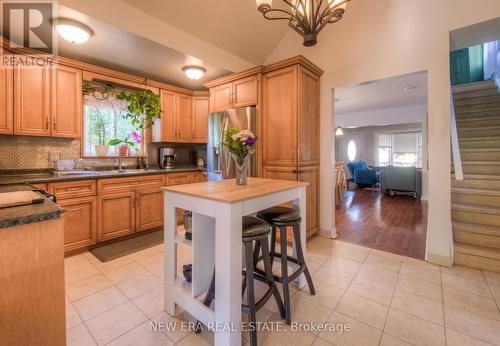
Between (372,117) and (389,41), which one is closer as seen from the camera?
(389,41)

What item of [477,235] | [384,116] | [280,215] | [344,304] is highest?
[384,116]

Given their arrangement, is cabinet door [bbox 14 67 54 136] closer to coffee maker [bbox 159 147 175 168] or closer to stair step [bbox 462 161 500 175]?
coffee maker [bbox 159 147 175 168]

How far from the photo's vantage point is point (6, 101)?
2445 millimetres

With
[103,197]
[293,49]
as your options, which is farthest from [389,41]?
[103,197]

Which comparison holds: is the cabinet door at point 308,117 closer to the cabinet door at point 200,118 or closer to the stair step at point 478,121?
the cabinet door at point 200,118

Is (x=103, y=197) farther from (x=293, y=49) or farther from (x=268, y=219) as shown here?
(x=293, y=49)

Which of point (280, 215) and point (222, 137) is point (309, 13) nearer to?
point (280, 215)

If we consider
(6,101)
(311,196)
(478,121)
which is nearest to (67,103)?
(6,101)

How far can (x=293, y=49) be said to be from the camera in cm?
358

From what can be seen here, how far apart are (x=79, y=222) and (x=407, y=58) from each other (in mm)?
4338

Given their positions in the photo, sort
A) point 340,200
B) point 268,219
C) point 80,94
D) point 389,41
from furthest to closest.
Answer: point 340,200 < point 80,94 < point 389,41 < point 268,219

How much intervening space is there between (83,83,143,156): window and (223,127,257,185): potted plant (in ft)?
8.72

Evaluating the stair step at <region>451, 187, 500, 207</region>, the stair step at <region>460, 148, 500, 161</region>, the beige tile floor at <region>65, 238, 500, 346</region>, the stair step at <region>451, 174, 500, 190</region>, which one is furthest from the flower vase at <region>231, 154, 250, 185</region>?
the stair step at <region>460, 148, 500, 161</region>

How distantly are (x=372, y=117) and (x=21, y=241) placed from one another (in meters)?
8.15
